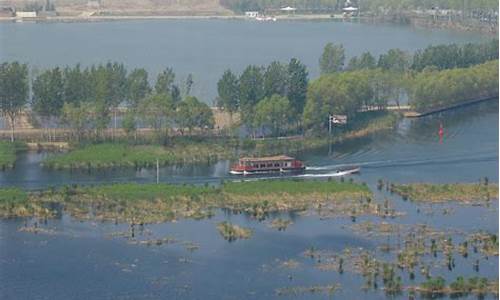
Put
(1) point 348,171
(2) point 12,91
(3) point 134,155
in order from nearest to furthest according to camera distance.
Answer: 1. (1) point 348,171
2. (3) point 134,155
3. (2) point 12,91

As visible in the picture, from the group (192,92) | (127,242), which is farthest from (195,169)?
(192,92)

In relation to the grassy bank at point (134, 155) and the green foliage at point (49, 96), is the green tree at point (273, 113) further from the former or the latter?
the green foliage at point (49, 96)

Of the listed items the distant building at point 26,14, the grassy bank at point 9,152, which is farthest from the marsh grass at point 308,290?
the distant building at point 26,14

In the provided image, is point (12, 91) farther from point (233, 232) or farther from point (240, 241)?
point (240, 241)

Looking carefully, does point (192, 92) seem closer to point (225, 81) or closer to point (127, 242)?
point (225, 81)

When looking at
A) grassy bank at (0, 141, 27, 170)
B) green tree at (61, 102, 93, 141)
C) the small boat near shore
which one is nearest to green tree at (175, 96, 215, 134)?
green tree at (61, 102, 93, 141)

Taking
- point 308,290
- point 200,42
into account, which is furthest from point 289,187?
point 200,42
